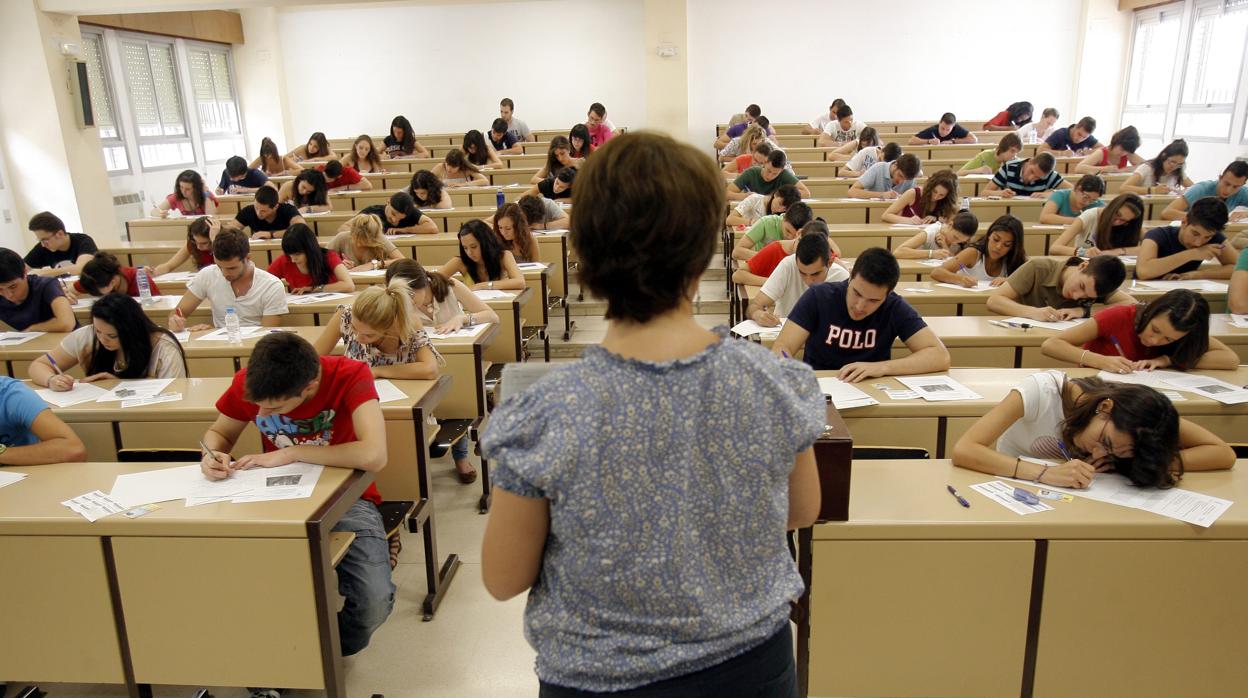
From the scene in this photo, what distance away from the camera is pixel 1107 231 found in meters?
5.06

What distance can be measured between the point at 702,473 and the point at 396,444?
2.17m

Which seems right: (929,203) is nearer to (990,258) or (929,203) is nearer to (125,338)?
(990,258)

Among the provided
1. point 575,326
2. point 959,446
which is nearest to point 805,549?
point 959,446

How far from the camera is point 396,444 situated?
2830mm

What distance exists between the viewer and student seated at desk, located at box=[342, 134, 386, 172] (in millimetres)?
9438

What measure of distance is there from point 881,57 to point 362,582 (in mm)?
13210

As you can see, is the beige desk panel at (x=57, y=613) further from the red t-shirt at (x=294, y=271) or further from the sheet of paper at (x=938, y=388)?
the red t-shirt at (x=294, y=271)

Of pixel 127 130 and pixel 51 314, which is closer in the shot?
pixel 51 314

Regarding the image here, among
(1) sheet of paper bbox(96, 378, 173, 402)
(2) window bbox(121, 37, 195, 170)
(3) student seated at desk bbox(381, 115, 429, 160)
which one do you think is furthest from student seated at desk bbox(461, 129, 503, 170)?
(1) sheet of paper bbox(96, 378, 173, 402)

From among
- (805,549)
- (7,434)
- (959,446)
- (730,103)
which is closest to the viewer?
(805,549)

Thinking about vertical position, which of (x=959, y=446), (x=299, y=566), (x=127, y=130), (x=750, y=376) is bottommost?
(x=299, y=566)

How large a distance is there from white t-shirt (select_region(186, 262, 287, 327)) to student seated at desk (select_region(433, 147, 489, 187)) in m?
4.48

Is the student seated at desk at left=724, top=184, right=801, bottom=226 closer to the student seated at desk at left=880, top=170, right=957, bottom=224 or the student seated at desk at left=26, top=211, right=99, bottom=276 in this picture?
the student seated at desk at left=880, top=170, right=957, bottom=224

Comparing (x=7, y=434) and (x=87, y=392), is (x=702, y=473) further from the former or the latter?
(x=87, y=392)
